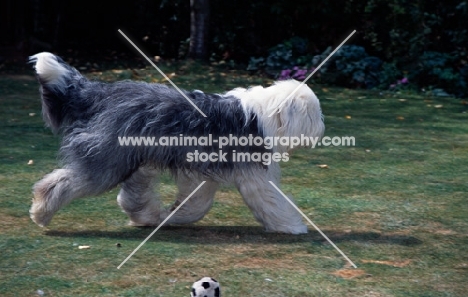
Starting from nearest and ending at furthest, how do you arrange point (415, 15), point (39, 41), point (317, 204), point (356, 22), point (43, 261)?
point (43, 261)
point (317, 204)
point (415, 15)
point (356, 22)
point (39, 41)

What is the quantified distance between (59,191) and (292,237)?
5.29ft

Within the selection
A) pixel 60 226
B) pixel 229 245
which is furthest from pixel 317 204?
pixel 60 226

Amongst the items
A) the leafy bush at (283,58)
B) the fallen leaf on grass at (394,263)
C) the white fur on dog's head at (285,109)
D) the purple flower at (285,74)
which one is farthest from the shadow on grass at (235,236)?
the leafy bush at (283,58)

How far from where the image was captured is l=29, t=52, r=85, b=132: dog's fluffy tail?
5.95 metres

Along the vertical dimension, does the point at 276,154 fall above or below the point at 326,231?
above

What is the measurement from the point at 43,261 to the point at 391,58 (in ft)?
34.5

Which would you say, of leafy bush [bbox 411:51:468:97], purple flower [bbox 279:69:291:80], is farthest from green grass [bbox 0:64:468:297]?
purple flower [bbox 279:69:291:80]

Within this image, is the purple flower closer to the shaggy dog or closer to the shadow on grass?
the shaggy dog

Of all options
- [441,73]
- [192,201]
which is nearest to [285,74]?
[441,73]

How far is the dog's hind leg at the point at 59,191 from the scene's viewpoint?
5.95 meters

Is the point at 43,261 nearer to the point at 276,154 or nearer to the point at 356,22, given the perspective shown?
the point at 276,154

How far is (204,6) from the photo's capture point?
15.1 meters

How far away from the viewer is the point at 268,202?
606 cm

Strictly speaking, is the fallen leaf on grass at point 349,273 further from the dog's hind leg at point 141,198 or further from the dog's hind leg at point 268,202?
the dog's hind leg at point 141,198
